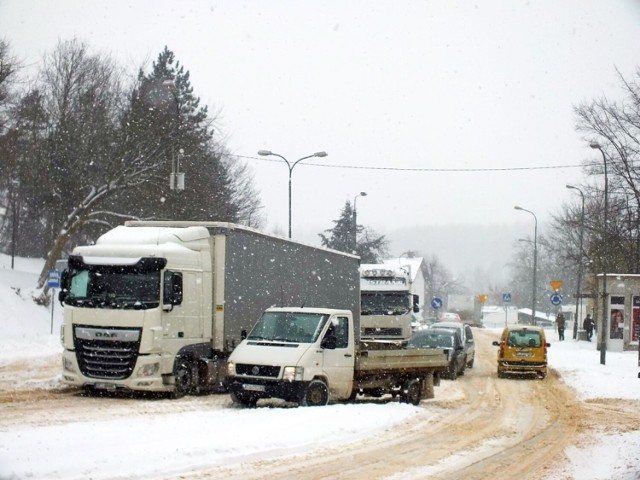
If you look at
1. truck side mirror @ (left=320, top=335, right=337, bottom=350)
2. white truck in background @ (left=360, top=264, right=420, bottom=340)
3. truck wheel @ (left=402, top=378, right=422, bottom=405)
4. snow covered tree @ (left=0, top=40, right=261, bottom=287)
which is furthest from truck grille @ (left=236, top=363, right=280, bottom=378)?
snow covered tree @ (left=0, top=40, right=261, bottom=287)

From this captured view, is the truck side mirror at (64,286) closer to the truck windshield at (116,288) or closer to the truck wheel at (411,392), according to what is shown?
the truck windshield at (116,288)

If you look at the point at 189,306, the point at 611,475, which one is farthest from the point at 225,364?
the point at 611,475

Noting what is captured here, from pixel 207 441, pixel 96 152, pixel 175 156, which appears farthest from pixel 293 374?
pixel 96 152

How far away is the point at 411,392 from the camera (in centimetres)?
1833

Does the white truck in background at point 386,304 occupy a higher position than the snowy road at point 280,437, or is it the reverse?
the white truck in background at point 386,304

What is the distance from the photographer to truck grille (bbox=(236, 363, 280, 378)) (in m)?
15.9

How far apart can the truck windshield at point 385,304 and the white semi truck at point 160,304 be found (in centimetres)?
1325

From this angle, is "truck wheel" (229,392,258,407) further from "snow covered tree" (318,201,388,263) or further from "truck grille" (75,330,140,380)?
"snow covered tree" (318,201,388,263)

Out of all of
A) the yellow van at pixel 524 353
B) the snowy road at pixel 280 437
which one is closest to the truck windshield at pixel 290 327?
the snowy road at pixel 280 437

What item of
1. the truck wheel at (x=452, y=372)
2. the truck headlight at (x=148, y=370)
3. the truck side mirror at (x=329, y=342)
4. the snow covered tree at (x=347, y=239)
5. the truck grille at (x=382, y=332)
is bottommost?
the truck wheel at (x=452, y=372)

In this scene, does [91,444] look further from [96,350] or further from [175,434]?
[96,350]

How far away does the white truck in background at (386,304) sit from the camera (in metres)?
33.1

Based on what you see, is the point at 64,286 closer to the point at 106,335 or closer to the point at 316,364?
the point at 106,335

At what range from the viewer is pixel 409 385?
60.2 feet
